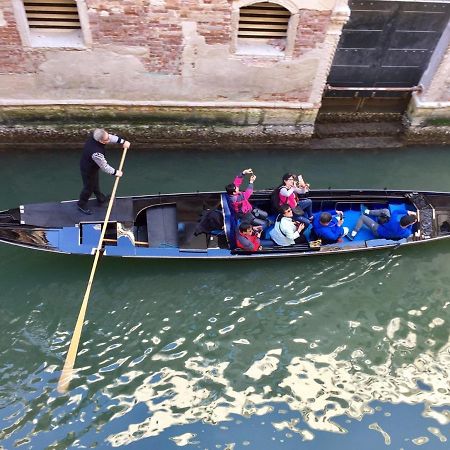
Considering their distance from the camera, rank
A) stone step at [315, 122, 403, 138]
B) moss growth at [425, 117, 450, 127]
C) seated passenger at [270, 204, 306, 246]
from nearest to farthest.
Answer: seated passenger at [270, 204, 306, 246], moss growth at [425, 117, 450, 127], stone step at [315, 122, 403, 138]

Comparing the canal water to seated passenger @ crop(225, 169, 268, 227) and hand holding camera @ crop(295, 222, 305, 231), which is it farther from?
seated passenger @ crop(225, 169, 268, 227)

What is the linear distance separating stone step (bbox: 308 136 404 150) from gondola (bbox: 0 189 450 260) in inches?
60.1

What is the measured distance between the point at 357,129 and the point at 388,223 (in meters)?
2.46

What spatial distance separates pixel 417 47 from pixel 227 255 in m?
4.53

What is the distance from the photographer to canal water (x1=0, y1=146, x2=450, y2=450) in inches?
222

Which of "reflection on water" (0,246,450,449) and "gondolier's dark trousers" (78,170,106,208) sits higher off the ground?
"gondolier's dark trousers" (78,170,106,208)

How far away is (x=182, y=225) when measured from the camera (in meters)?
6.84

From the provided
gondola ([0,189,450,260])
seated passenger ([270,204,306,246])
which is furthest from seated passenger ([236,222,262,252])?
seated passenger ([270,204,306,246])

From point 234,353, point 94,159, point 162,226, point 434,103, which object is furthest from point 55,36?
point 434,103

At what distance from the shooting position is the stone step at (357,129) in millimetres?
8531

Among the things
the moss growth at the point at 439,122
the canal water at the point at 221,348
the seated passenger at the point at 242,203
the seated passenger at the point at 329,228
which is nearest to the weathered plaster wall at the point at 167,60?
the canal water at the point at 221,348

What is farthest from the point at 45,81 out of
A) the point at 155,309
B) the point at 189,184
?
the point at 155,309

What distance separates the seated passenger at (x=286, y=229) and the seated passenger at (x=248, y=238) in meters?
0.24

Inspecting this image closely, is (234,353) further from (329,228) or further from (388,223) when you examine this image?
(388,223)
